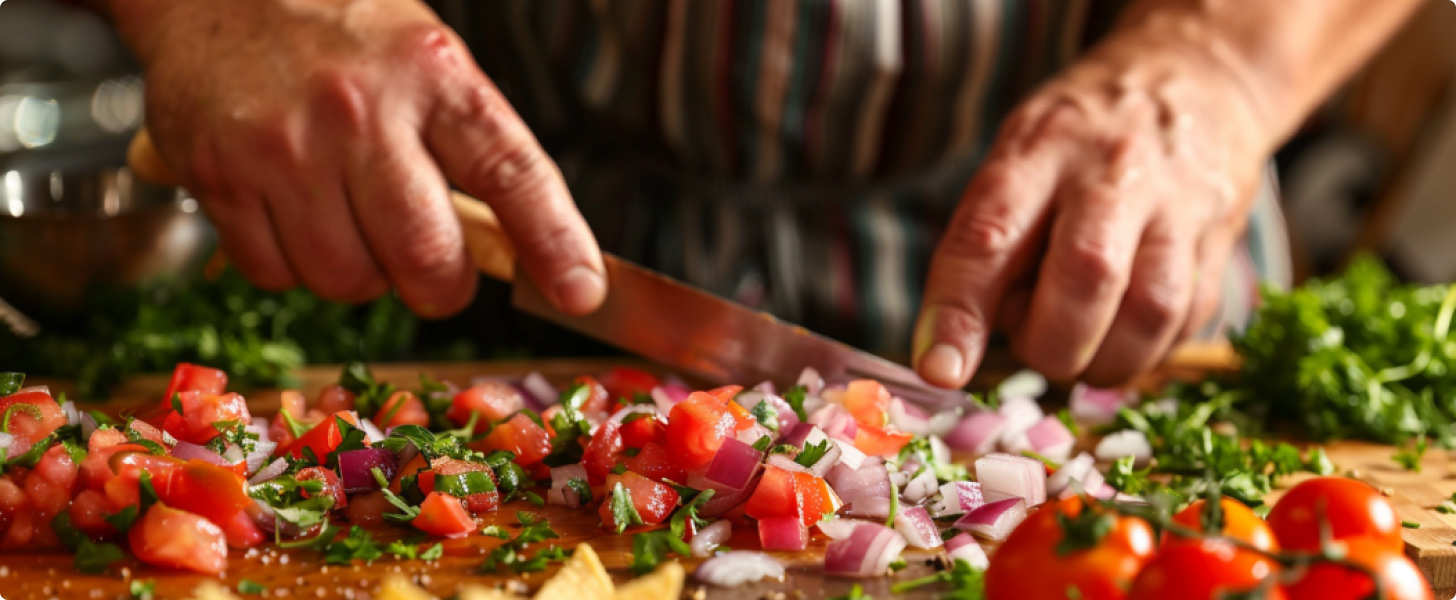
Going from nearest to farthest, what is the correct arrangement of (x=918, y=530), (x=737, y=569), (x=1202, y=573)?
(x=1202, y=573) < (x=737, y=569) < (x=918, y=530)

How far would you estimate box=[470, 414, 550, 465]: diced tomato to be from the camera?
152cm

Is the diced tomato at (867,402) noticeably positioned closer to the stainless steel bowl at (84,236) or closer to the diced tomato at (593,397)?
the diced tomato at (593,397)

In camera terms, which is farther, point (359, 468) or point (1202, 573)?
point (359, 468)

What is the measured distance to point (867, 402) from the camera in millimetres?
1634

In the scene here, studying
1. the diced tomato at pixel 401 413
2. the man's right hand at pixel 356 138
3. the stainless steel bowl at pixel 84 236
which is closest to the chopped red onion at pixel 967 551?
the man's right hand at pixel 356 138

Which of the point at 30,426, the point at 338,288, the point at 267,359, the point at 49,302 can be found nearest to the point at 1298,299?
the point at 338,288

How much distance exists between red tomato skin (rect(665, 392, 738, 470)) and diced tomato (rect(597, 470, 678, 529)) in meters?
0.05

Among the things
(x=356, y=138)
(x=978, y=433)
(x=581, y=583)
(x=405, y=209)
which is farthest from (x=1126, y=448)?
(x=356, y=138)

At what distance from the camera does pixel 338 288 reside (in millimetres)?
1765

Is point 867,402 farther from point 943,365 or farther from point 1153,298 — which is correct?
point 1153,298

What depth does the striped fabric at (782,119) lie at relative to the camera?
2107mm

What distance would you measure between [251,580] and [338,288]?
65 cm

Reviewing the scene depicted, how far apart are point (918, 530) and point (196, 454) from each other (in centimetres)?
92

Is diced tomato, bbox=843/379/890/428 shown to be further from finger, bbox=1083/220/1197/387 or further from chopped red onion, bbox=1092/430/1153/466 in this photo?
finger, bbox=1083/220/1197/387
